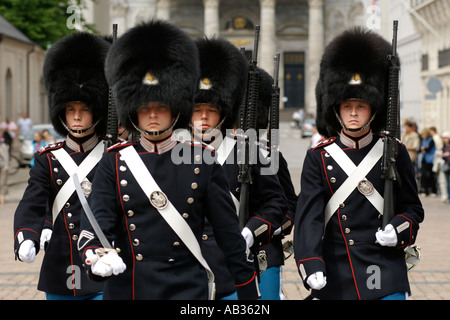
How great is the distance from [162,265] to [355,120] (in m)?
1.61

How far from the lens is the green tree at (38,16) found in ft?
120

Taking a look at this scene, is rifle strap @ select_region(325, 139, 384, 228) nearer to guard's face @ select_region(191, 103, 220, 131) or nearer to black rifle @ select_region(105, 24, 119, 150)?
guard's face @ select_region(191, 103, 220, 131)

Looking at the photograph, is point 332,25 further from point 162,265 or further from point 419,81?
point 162,265

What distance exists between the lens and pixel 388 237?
15.4 feet

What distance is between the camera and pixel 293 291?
8852 mm

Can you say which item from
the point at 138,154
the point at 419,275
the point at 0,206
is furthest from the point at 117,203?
the point at 0,206

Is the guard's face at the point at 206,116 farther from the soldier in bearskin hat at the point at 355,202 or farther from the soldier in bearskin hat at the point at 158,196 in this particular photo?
the soldier in bearskin hat at the point at 158,196

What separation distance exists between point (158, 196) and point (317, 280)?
1083 millimetres

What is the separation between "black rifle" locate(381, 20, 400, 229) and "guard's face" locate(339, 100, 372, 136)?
115 mm

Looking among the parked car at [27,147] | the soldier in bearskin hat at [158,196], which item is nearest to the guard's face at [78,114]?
the soldier in bearskin hat at [158,196]

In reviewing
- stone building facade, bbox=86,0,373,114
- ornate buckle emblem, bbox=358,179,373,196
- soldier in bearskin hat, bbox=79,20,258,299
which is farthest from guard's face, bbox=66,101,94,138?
stone building facade, bbox=86,0,373,114

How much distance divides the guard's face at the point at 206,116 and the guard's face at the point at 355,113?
31.4 inches

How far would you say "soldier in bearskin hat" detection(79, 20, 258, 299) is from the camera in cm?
391

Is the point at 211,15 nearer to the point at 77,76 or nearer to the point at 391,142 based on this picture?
the point at 77,76
